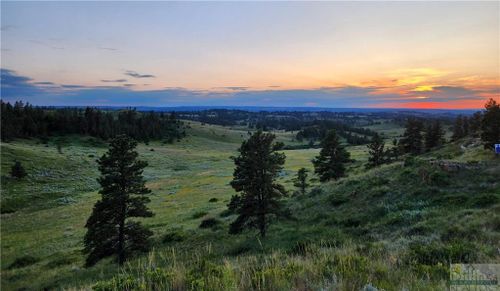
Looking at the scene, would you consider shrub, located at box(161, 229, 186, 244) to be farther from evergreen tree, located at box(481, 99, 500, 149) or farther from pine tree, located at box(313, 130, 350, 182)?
evergreen tree, located at box(481, 99, 500, 149)

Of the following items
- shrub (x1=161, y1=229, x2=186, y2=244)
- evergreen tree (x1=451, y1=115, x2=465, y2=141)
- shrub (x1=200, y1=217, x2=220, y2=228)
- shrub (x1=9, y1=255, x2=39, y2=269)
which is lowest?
shrub (x1=9, y1=255, x2=39, y2=269)

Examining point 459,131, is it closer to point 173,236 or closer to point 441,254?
point 173,236

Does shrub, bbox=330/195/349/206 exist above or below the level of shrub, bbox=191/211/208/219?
above

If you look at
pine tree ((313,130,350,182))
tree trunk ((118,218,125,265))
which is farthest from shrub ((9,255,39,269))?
pine tree ((313,130,350,182))

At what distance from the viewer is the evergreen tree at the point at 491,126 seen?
100.0ft

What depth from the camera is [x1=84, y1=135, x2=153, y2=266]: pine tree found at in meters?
17.9

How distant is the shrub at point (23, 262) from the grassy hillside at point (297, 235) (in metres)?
0.13

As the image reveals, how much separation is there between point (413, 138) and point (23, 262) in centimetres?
6399

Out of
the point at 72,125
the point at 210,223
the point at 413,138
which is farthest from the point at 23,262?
the point at 72,125

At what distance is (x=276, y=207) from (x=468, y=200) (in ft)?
30.3

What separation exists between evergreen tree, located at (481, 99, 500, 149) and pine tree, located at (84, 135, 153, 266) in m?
30.9

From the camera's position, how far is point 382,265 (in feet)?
17.6

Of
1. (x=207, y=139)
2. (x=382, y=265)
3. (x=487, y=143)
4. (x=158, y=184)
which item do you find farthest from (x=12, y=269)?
(x=207, y=139)

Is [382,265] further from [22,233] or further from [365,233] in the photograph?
[22,233]
